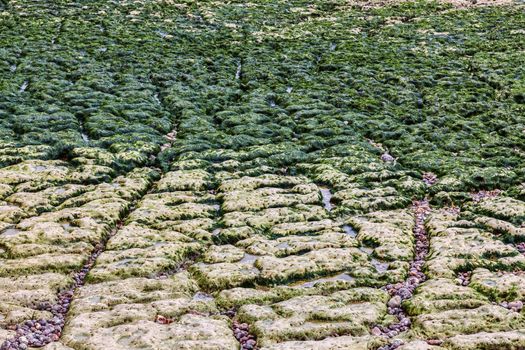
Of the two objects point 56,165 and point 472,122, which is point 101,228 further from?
point 472,122

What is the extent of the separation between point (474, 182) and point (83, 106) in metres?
18.7

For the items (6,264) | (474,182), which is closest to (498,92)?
(474,182)

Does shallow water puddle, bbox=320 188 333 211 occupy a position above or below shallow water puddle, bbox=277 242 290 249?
below

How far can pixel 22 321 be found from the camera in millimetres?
12703

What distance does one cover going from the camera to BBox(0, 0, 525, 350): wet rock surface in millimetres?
12844

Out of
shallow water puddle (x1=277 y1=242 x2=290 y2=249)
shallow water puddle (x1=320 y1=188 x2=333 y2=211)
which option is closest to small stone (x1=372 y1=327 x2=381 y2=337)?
shallow water puddle (x1=277 y1=242 x2=290 y2=249)

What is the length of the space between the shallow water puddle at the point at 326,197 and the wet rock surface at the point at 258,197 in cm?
11

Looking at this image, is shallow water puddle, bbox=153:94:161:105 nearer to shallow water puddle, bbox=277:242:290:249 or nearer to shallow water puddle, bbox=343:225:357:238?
shallow water puddle, bbox=343:225:357:238

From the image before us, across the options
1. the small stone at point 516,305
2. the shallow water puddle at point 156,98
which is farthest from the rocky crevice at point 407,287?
the shallow water puddle at point 156,98

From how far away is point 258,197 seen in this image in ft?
63.5

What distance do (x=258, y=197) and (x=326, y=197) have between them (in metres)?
2.43

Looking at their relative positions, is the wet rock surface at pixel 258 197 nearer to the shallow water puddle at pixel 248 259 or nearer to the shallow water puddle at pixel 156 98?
the shallow water puddle at pixel 248 259

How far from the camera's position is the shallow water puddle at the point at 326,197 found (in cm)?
1932

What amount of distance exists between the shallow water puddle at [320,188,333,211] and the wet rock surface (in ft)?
0.34
